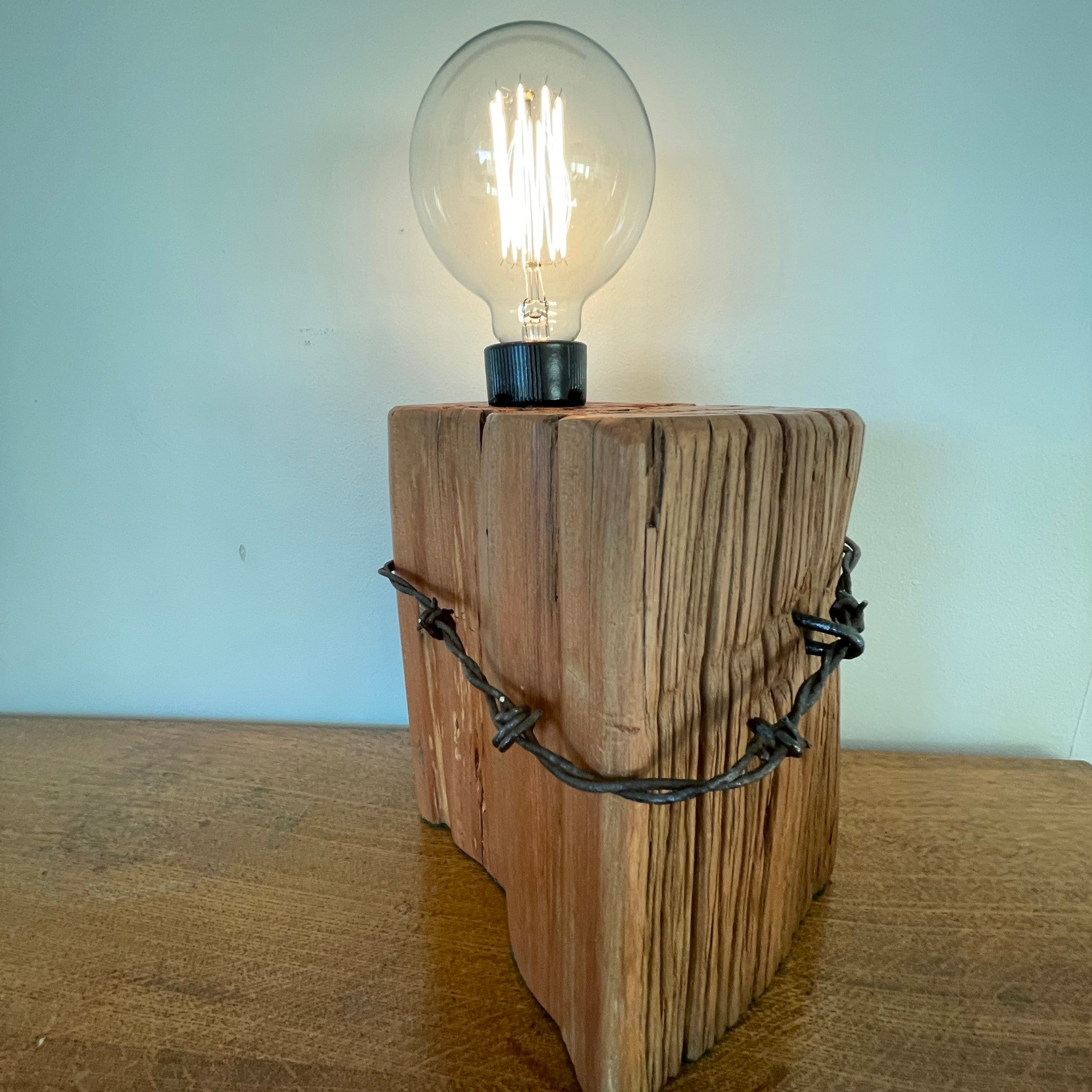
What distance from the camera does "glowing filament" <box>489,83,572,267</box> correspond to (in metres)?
0.44

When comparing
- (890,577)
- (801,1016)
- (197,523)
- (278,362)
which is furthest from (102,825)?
(890,577)

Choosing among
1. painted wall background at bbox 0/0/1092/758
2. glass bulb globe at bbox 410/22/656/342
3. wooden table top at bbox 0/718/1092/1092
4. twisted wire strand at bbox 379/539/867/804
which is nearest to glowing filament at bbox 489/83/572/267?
glass bulb globe at bbox 410/22/656/342

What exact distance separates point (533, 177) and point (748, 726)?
0.38 meters

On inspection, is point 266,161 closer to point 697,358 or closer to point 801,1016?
point 697,358

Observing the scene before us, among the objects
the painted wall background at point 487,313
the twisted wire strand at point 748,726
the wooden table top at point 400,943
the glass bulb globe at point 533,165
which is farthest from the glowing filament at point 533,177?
the wooden table top at point 400,943

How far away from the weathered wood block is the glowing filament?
0.14 meters

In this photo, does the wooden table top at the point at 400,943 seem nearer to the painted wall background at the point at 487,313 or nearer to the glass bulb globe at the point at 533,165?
the painted wall background at the point at 487,313

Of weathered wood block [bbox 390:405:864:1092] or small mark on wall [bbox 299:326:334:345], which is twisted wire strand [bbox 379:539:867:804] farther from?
small mark on wall [bbox 299:326:334:345]

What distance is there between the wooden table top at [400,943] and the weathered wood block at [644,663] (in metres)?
0.04

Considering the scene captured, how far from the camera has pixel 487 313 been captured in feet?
1.95

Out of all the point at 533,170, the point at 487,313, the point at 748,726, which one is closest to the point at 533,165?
the point at 533,170

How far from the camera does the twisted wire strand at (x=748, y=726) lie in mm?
288

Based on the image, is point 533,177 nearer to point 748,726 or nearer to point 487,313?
point 487,313

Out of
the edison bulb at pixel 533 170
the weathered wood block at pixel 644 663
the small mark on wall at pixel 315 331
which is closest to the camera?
the weathered wood block at pixel 644 663
